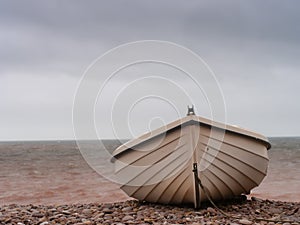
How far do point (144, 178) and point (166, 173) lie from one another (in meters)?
0.41

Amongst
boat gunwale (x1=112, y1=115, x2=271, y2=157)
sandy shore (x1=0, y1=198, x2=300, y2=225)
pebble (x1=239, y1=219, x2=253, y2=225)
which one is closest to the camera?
pebble (x1=239, y1=219, x2=253, y2=225)

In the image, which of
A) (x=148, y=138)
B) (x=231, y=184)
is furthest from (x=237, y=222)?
(x=148, y=138)

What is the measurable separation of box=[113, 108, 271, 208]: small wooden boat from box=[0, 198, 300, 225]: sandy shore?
0.84 feet

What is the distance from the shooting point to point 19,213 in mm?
6816

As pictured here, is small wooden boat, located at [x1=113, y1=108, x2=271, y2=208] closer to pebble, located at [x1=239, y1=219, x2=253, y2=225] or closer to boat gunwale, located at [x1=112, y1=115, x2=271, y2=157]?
boat gunwale, located at [x1=112, y1=115, x2=271, y2=157]

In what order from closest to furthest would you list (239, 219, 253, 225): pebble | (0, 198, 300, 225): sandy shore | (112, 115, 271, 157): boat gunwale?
1. (239, 219, 253, 225): pebble
2. (0, 198, 300, 225): sandy shore
3. (112, 115, 271, 157): boat gunwale

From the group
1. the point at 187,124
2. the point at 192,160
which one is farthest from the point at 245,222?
the point at 187,124

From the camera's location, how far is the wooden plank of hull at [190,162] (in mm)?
6207

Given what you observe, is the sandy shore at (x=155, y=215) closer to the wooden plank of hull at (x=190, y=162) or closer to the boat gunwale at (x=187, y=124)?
the wooden plank of hull at (x=190, y=162)

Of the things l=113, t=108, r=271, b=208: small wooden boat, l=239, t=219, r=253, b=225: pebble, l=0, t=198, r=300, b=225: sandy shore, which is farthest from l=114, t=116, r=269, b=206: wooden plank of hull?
l=239, t=219, r=253, b=225: pebble

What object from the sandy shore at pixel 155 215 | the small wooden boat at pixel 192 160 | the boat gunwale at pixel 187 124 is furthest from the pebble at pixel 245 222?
the boat gunwale at pixel 187 124

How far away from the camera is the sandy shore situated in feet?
19.4

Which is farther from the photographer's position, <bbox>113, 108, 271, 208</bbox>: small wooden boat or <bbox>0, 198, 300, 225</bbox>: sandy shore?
<bbox>113, 108, 271, 208</bbox>: small wooden boat

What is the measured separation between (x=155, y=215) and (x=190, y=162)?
952mm
